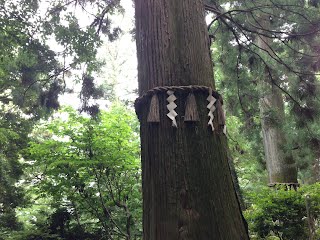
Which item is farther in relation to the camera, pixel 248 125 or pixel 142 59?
pixel 248 125

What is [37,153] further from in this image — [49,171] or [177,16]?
[177,16]

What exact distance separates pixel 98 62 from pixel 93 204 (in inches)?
84.9

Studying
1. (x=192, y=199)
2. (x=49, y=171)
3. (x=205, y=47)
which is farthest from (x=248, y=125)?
(x=192, y=199)

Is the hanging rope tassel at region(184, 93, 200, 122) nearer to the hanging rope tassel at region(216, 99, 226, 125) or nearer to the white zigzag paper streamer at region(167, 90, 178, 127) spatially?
the white zigzag paper streamer at region(167, 90, 178, 127)

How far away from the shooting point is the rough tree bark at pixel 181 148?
1782 mm

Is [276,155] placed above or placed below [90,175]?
above

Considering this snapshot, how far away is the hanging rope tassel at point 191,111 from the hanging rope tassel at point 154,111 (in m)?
0.17

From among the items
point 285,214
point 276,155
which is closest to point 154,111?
point 285,214

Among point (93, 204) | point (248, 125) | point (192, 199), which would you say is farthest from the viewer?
point (248, 125)

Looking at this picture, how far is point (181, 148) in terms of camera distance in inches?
74.6

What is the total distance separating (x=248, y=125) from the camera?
22.7ft

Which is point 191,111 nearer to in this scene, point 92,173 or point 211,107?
point 211,107

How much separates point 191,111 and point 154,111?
0.22m

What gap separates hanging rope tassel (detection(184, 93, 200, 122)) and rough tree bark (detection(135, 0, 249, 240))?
33mm
